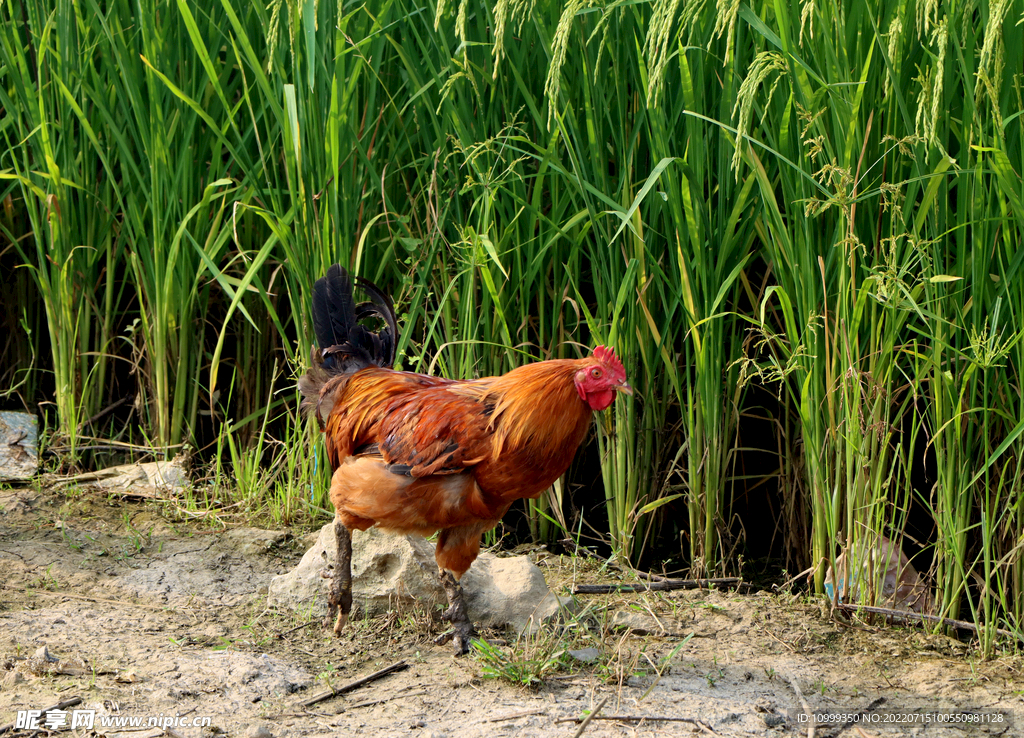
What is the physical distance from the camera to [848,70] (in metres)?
2.72

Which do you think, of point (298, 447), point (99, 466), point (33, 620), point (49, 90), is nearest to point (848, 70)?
point (298, 447)

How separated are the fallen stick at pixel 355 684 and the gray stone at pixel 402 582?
0.33 metres

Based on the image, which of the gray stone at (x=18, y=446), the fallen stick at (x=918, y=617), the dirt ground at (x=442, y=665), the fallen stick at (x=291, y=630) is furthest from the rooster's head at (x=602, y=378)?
the gray stone at (x=18, y=446)

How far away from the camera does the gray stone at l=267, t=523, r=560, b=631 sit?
314 centimetres

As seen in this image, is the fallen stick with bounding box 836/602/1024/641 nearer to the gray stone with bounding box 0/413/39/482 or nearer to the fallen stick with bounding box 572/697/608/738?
the fallen stick with bounding box 572/697/608/738

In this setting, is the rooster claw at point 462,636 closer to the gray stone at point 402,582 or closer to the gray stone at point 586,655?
the gray stone at point 402,582

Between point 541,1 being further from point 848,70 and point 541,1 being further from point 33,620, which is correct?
point 33,620

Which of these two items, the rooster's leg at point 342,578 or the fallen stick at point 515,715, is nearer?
the fallen stick at point 515,715

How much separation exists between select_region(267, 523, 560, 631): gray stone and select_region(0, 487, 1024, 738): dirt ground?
8 cm

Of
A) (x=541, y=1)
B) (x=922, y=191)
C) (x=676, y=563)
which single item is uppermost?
(x=541, y=1)

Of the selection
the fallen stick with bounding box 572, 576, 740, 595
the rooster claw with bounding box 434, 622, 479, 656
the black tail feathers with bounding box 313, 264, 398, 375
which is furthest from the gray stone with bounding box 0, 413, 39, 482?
the fallen stick with bounding box 572, 576, 740, 595

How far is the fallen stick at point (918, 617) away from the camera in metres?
2.94

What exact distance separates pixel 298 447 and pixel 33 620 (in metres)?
1.23

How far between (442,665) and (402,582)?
0.41 meters
